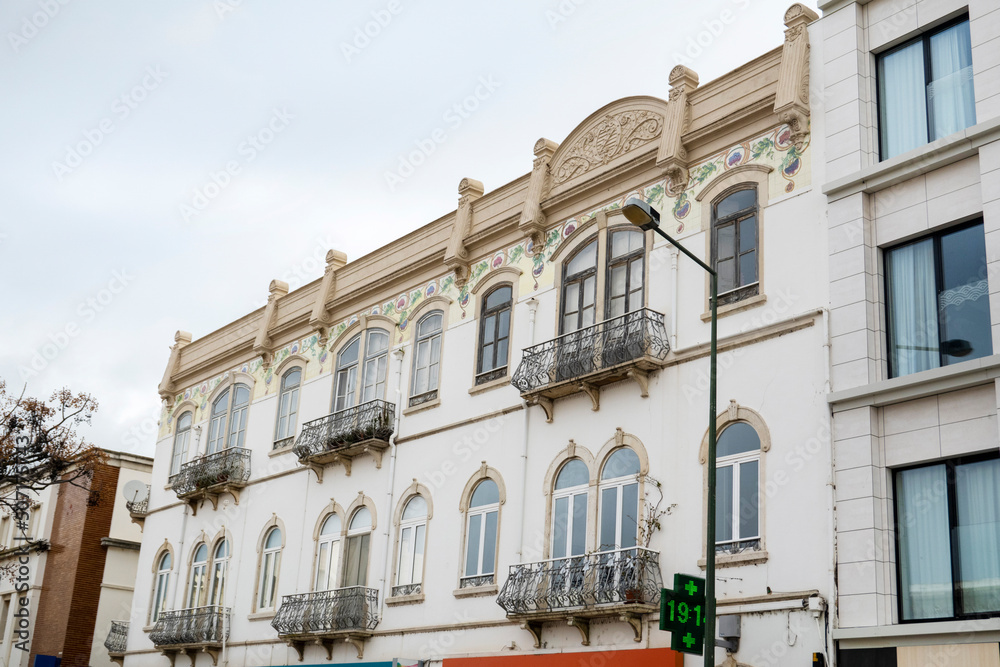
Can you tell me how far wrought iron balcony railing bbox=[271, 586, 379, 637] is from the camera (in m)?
26.0

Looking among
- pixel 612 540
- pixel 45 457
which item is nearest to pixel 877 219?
pixel 612 540

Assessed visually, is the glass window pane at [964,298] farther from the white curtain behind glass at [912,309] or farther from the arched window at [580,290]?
the arched window at [580,290]

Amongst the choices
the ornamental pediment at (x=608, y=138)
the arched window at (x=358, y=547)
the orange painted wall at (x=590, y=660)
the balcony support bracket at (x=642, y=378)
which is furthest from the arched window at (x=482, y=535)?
the ornamental pediment at (x=608, y=138)

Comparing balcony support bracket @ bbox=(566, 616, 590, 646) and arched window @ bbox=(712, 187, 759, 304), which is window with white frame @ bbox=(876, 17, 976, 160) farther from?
balcony support bracket @ bbox=(566, 616, 590, 646)

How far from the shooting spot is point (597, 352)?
22156 mm

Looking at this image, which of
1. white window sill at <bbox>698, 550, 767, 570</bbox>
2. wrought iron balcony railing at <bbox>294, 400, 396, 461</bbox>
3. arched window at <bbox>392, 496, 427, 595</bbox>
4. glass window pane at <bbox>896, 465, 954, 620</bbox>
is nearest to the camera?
glass window pane at <bbox>896, 465, 954, 620</bbox>

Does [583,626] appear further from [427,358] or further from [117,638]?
[117,638]

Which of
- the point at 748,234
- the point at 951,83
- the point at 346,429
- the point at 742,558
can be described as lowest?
the point at 742,558

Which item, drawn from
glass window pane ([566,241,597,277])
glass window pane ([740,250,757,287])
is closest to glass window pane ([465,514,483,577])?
glass window pane ([566,241,597,277])

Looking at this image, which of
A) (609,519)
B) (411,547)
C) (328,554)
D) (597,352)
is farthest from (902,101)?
(328,554)

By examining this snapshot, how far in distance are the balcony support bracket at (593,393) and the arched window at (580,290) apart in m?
1.58

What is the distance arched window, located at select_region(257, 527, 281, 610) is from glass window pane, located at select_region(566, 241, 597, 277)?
11.7 m

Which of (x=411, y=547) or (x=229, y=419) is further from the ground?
(x=229, y=419)

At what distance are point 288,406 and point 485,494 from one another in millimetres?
9386
